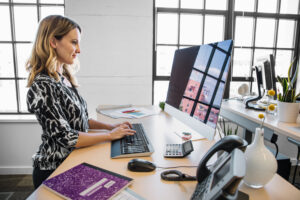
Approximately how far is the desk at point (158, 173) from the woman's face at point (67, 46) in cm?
54

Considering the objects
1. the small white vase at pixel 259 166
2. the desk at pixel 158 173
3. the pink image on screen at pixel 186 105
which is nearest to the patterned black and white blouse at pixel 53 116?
the desk at pixel 158 173

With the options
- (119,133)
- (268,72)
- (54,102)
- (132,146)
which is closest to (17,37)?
(54,102)

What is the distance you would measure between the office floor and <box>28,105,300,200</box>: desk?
160cm

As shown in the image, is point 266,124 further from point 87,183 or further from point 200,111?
point 87,183

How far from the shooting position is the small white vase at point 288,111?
154 centimetres

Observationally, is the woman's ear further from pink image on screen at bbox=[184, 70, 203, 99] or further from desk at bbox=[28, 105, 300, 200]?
pink image on screen at bbox=[184, 70, 203, 99]

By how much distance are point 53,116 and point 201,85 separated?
2.28 ft

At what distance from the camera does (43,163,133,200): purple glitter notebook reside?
0.60 m

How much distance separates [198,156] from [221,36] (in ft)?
7.76

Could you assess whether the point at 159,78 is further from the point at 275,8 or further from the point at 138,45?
the point at 275,8

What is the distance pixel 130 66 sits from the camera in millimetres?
2602

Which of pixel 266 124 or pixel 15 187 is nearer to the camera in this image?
pixel 266 124

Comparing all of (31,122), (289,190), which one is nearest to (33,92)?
(289,190)

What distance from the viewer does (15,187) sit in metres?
2.26
